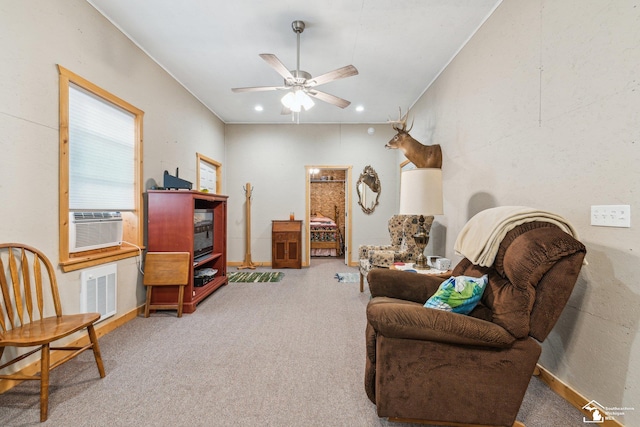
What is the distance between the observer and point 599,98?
4.84 ft

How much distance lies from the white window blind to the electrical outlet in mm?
3609

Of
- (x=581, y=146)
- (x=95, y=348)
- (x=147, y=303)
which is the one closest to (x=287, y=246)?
(x=147, y=303)

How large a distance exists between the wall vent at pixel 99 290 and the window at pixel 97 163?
0.28ft

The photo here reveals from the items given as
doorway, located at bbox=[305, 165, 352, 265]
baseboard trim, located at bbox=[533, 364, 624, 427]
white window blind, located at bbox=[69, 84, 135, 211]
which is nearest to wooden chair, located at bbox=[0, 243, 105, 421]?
white window blind, located at bbox=[69, 84, 135, 211]

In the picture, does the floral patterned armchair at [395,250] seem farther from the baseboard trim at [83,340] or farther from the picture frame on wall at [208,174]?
the picture frame on wall at [208,174]

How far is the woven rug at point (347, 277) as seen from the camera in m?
4.47

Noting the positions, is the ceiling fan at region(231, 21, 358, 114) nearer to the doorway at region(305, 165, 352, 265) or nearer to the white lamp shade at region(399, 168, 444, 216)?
the white lamp shade at region(399, 168, 444, 216)

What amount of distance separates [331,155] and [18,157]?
14.8 ft

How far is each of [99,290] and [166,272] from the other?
619 mm

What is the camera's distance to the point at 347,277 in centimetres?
465

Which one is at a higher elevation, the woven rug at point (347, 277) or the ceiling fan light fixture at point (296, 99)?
the ceiling fan light fixture at point (296, 99)

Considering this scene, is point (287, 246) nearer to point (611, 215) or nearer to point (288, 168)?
point (288, 168)

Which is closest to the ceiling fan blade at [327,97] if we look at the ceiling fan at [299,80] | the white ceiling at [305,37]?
the ceiling fan at [299,80]

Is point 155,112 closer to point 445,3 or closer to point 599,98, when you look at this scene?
point 445,3
